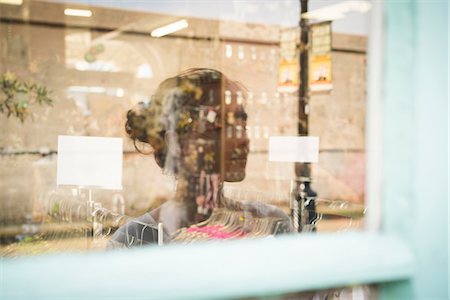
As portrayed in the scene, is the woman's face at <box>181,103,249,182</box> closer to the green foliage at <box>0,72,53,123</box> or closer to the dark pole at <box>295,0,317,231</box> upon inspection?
the dark pole at <box>295,0,317,231</box>

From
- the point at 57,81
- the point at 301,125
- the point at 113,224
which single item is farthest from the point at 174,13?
the point at 113,224

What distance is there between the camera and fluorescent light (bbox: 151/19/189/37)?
6.70 meters

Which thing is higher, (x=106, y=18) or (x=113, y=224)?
(x=106, y=18)

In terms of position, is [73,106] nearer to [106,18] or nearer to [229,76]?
[106,18]

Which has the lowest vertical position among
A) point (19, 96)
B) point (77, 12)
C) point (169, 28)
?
point (19, 96)

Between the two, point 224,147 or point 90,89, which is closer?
point 224,147

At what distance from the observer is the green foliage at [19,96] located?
5.22m

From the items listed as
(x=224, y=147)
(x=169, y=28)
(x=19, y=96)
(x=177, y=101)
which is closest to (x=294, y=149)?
(x=224, y=147)

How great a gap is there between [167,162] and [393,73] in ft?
14.4

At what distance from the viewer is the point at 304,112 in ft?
20.6

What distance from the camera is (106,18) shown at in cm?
631

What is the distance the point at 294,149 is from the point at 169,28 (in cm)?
250

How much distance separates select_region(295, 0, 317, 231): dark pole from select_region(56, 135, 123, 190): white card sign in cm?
150

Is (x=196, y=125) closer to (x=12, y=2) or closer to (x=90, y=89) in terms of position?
(x=90, y=89)
